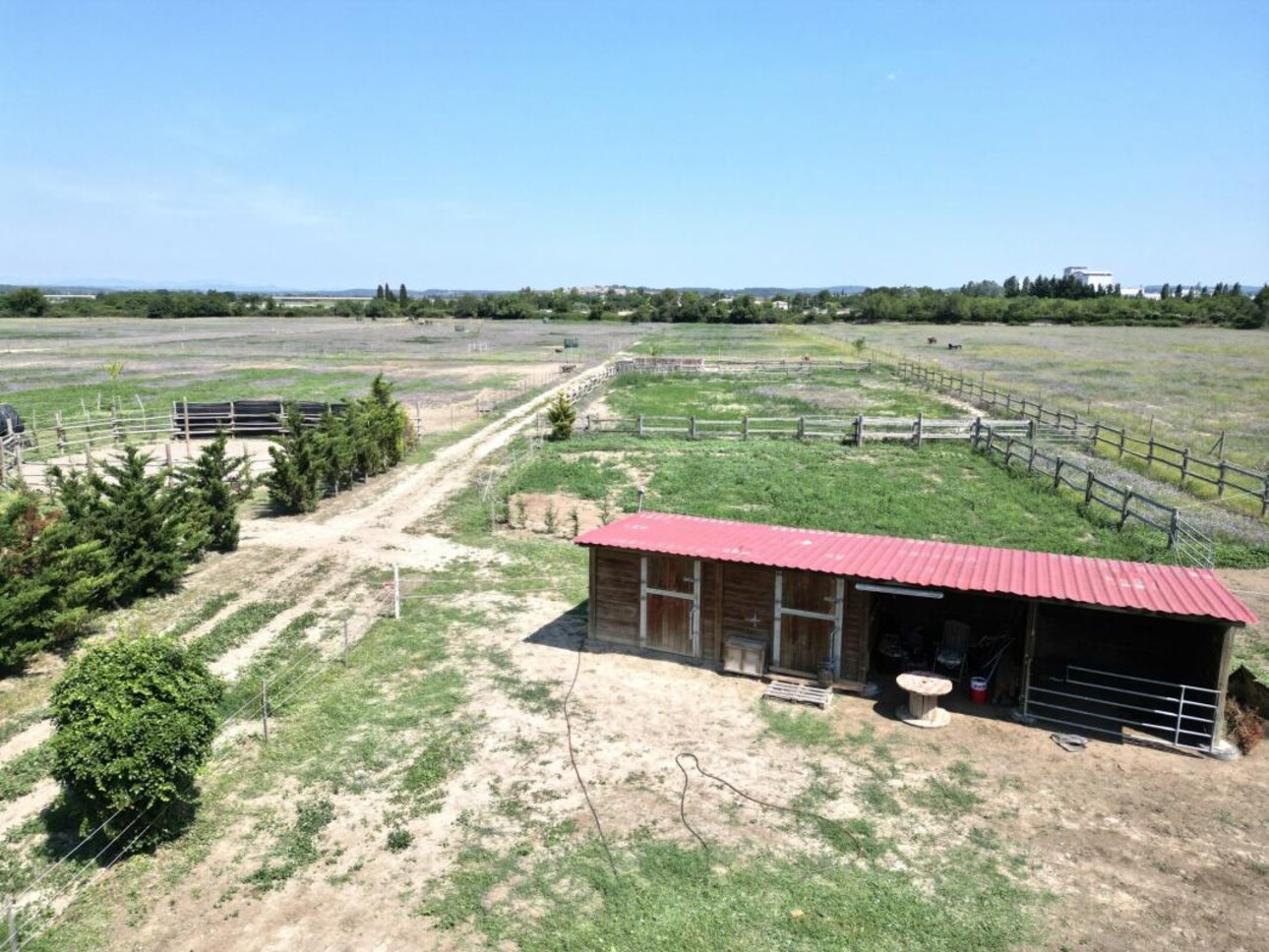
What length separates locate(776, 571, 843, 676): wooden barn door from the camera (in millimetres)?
15344

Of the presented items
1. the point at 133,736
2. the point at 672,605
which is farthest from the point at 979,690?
the point at 133,736

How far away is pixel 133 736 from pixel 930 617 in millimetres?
13392

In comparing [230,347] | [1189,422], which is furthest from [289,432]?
[230,347]

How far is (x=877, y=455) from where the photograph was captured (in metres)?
33.1

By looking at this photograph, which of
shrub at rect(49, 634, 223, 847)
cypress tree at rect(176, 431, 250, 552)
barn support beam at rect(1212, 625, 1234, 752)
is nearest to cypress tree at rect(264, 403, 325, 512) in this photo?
cypress tree at rect(176, 431, 250, 552)

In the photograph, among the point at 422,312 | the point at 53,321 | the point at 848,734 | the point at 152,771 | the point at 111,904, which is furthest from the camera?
the point at 422,312

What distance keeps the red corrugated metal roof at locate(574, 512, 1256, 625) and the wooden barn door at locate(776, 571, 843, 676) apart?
1.47 feet

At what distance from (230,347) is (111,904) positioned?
92.6 m

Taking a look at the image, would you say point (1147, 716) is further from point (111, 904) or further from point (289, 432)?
point (289, 432)

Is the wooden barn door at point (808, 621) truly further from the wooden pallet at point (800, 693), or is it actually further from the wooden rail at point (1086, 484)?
the wooden rail at point (1086, 484)

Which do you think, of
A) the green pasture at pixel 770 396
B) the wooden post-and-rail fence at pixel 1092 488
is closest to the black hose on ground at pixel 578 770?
the wooden post-and-rail fence at pixel 1092 488

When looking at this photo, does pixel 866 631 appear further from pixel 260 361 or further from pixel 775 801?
pixel 260 361

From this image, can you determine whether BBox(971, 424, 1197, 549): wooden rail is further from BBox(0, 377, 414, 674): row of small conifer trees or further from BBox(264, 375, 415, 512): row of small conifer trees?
BBox(0, 377, 414, 674): row of small conifer trees

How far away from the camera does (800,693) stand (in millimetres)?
14797
